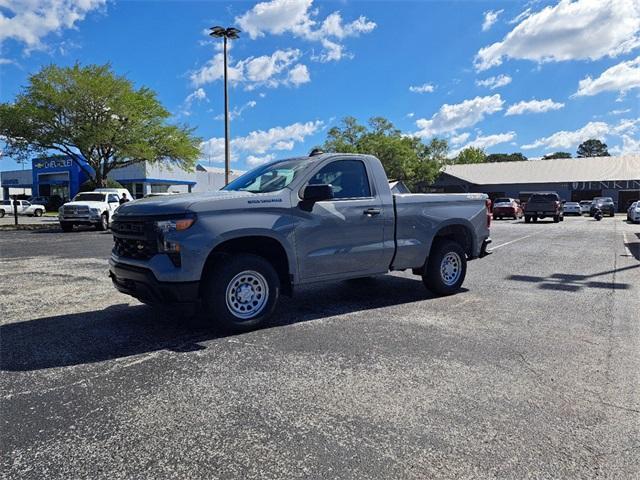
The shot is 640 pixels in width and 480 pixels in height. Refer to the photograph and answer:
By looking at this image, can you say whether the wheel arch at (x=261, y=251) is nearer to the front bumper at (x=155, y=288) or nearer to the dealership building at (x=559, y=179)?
the front bumper at (x=155, y=288)

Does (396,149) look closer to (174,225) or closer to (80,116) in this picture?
(80,116)

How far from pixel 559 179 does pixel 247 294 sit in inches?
2270

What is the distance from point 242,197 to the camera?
5.02m

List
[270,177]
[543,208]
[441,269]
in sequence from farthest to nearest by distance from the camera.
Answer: [543,208] < [441,269] < [270,177]

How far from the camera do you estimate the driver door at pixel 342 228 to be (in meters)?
5.43

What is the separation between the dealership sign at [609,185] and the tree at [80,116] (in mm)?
45624

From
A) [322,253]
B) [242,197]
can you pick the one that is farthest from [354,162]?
[242,197]

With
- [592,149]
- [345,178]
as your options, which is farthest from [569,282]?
[592,149]

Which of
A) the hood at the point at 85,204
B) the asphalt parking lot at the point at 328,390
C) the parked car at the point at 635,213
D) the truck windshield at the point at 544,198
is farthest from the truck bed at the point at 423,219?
the parked car at the point at 635,213

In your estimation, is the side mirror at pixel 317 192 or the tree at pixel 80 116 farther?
the tree at pixel 80 116

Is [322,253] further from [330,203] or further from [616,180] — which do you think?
[616,180]

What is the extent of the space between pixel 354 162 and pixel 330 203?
78 cm

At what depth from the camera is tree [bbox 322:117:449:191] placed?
5325 cm

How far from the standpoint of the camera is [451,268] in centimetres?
711
